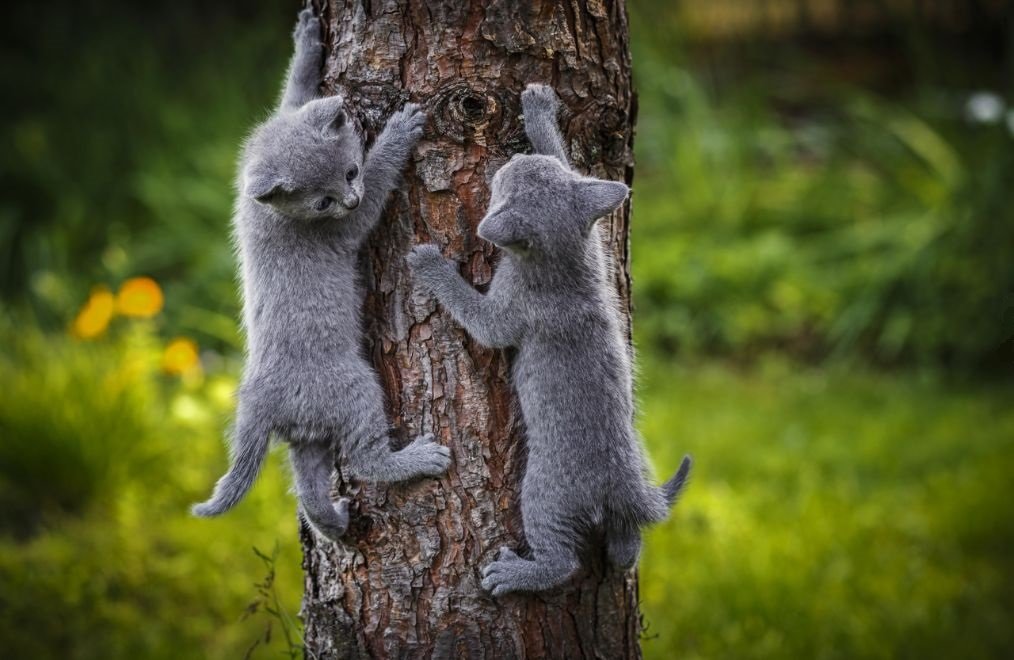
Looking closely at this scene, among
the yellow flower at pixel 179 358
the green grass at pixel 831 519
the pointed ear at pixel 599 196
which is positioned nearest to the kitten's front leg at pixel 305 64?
the pointed ear at pixel 599 196

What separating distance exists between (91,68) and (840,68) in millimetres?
6865

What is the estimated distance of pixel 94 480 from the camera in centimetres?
436

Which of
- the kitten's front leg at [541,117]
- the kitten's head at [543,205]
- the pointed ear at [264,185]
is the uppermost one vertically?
the kitten's front leg at [541,117]

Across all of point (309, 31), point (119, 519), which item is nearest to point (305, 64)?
point (309, 31)

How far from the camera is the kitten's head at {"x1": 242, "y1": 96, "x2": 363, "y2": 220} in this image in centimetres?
211

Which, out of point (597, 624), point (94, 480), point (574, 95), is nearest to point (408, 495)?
point (597, 624)

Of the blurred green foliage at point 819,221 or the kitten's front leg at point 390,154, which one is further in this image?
the blurred green foliage at point 819,221

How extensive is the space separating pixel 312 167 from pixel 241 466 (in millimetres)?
738

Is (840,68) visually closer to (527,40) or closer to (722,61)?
(722,61)

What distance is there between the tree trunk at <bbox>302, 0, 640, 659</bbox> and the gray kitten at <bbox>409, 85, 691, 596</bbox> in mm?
63

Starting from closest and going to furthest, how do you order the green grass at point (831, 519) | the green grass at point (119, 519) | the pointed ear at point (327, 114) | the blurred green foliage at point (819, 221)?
the pointed ear at point (327, 114) → the green grass at point (831, 519) → the green grass at point (119, 519) → the blurred green foliage at point (819, 221)

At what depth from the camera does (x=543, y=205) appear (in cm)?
207

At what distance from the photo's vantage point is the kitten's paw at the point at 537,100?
211cm

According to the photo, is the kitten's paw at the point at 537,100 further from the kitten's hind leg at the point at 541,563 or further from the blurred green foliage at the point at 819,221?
the blurred green foliage at the point at 819,221
